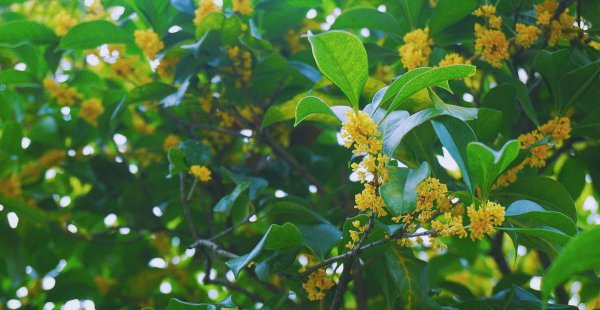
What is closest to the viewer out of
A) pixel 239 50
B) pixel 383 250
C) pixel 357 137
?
pixel 357 137

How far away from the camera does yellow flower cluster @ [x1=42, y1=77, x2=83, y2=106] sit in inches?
87.0

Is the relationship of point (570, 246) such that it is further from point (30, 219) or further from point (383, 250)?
point (30, 219)

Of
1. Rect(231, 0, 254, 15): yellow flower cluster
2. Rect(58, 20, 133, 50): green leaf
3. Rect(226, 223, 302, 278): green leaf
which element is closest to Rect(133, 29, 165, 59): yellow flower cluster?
Rect(58, 20, 133, 50): green leaf

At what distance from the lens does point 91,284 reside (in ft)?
7.75

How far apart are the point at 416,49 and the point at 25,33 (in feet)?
3.96

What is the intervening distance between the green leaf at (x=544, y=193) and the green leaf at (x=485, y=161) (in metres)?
0.32

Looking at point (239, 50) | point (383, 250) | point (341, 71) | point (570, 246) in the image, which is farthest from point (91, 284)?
point (570, 246)

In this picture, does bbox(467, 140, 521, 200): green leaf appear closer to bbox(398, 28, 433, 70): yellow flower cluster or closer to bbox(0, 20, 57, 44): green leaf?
bbox(398, 28, 433, 70): yellow flower cluster

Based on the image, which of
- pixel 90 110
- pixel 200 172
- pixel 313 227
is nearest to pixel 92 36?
pixel 90 110

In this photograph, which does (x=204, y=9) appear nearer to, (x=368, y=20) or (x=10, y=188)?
(x=368, y=20)

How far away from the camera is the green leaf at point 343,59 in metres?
1.17

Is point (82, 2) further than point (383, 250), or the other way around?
point (82, 2)

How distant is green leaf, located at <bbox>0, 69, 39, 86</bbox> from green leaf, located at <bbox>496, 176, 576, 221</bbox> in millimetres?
1541

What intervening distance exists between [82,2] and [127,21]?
225mm
